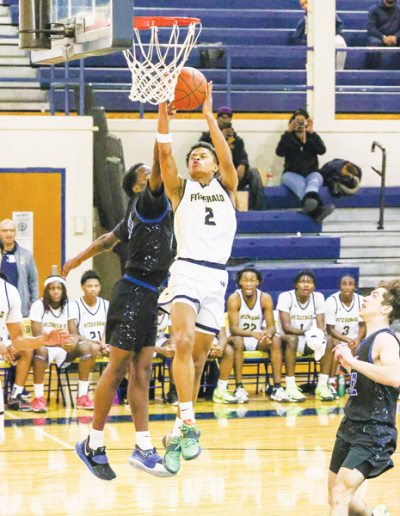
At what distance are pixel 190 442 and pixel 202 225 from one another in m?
1.27

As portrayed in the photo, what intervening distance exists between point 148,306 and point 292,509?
193cm

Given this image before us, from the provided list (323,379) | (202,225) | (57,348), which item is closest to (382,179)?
(323,379)

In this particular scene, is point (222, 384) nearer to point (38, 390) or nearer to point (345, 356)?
point (38, 390)

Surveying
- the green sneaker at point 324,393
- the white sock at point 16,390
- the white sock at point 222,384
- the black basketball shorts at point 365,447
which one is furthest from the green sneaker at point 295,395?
the black basketball shorts at point 365,447

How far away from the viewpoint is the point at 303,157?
12.6 metres

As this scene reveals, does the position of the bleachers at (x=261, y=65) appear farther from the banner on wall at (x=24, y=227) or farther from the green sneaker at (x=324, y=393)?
the green sneaker at (x=324, y=393)

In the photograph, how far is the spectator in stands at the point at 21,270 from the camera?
1023 centimetres

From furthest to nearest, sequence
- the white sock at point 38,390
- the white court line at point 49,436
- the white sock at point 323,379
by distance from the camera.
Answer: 1. the white sock at point 323,379
2. the white sock at point 38,390
3. the white court line at point 49,436

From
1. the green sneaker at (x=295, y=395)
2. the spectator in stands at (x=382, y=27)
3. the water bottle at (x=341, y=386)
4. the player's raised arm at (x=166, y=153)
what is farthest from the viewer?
the spectator in stands at (x=382, y=27)

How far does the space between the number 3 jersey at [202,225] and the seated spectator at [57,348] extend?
4202 millimetres

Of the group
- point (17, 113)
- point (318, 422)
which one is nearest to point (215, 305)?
point (318, 422)

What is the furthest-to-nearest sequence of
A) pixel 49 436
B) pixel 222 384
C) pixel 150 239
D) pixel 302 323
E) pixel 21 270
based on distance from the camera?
pixel 302 323, pixel 21 270, pixel 222 384, pixel 49 436, pixel 150 239

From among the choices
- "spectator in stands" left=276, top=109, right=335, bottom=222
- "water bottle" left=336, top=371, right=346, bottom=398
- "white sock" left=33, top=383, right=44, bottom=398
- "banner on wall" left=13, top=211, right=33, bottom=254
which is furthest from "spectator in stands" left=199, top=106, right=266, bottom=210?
"white sock" left=33, top=383, right=44, bottom=398

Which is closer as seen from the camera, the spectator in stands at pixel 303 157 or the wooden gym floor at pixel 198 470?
the wooden gym floor at pixel 198 470
